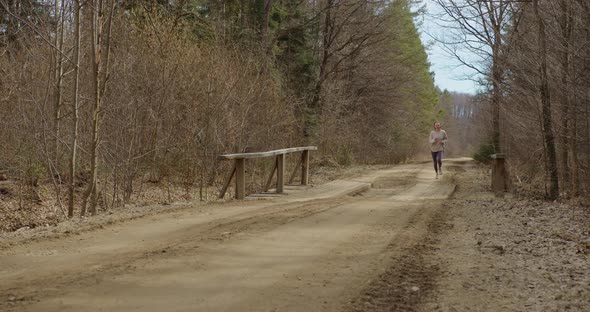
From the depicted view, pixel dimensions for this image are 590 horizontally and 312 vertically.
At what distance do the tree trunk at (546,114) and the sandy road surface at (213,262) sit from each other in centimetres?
418

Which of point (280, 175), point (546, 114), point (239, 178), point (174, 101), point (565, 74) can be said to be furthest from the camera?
point (174, 101)

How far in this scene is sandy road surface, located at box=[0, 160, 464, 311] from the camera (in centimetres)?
417

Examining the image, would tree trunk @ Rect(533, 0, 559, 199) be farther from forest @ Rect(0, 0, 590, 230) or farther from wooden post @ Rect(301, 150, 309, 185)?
wooden post @ Rect(301, 150, 309, 185)

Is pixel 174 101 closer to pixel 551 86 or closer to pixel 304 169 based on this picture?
pixel 304 169

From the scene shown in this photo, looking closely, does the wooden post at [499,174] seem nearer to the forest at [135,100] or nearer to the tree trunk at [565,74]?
the tree trunk at [565,74]

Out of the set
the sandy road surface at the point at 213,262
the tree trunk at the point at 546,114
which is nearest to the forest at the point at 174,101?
the tree trunk at the point at 546,114

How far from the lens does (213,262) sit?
5359 mm

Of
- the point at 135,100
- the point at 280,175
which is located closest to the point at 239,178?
the point at 280,175

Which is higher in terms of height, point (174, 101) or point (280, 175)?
point (174, 101)

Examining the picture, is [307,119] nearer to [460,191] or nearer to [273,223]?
[460,191]

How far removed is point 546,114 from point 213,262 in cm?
881

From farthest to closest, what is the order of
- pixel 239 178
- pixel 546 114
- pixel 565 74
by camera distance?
pixel 239 178 → pixel 546 114 → pixel 565 74

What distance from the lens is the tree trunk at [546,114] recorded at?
11109mm

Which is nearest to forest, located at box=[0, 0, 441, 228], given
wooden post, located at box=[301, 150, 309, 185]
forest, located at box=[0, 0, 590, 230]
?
forest, located at box=[0, 0, 590, 230]
